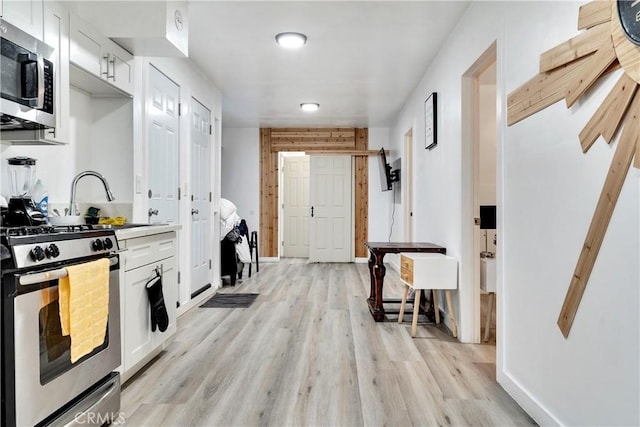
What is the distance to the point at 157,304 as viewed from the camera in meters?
2.42

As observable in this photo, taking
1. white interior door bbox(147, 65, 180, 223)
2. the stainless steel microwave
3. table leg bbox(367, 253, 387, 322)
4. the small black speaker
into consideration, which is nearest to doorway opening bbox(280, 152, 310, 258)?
white interior door bbox(147, 65, 180, 223)

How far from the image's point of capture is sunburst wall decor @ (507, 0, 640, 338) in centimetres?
126

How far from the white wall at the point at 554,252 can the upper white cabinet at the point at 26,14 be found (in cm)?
240

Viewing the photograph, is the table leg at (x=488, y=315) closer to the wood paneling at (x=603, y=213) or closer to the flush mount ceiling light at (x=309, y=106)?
the wood paneling at (x=603, y=213)

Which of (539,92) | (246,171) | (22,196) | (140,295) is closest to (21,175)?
(22,196)

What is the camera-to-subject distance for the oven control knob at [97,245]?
1.79 meters

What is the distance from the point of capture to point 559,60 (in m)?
1.67

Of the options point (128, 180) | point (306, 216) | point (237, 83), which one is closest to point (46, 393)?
point (128, 180)

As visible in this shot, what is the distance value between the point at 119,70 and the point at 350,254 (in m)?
5.58

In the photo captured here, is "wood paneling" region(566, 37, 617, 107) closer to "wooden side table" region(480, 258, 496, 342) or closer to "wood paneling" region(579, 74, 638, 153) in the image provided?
"wood paneling" region(579, 74, 638, 153)

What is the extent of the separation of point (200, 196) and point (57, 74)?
239cm

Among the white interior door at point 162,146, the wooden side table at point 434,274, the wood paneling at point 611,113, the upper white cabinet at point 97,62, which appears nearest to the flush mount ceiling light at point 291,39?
the white interior door at point 162,146

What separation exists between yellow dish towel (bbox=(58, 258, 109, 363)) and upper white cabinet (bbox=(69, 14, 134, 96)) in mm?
1299

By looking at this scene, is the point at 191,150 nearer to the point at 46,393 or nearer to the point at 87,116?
the point at 87,116
